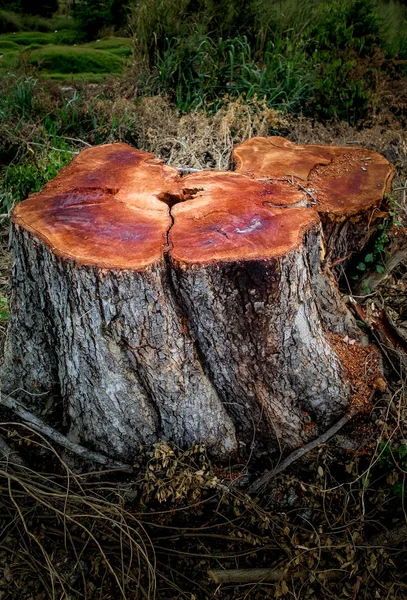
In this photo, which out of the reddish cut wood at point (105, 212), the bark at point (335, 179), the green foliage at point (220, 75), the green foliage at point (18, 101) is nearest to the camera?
the reddish cut wood at point (105, 212)

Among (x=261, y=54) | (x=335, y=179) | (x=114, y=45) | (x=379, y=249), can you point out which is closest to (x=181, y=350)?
(x=335, y=179)

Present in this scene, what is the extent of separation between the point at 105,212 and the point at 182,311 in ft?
1.56

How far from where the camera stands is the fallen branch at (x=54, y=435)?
2002 millimetres

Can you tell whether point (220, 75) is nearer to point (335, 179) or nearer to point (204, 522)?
point (335, 179)

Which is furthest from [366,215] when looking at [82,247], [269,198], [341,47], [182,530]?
[341,47]

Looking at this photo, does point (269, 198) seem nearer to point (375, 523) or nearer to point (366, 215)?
point (366, 215)

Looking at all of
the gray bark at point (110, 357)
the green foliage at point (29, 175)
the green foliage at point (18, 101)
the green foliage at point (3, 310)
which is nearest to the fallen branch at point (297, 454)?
the gray bark at point (110, 357)

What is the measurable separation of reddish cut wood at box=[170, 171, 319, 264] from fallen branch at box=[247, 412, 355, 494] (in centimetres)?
85

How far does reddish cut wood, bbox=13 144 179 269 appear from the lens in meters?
1.68

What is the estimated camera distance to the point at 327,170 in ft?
7.84

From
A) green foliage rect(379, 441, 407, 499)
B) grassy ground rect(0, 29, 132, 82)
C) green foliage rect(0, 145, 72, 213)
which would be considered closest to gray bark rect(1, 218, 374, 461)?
green foliage rect(379, 441, 407, 499)

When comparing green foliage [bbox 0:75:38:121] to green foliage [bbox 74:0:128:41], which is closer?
green foliage [bbox 0:75:38:121]

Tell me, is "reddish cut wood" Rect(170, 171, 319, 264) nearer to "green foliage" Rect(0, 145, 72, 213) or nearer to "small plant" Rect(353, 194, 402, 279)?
"small plant" Rect(353, 194, 402, 279)

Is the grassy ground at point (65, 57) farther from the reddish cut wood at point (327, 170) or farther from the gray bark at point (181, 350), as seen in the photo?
the gray bark at point (181, 350)
